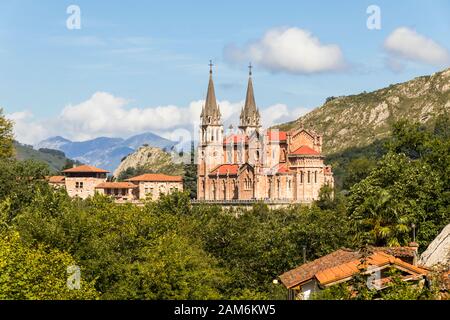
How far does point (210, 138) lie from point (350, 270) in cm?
11627

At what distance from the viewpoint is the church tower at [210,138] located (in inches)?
5960

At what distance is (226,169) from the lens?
14712cm

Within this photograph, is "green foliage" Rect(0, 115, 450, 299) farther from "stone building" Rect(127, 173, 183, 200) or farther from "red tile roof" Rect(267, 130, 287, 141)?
"stone building" Rect(127, 173, 183, 200)

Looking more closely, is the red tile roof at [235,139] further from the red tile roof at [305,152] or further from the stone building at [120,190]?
the stone building at [120,190]

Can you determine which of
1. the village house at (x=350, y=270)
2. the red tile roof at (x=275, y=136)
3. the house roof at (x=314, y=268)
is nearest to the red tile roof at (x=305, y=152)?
the red tile roof at (x=275, y=136)

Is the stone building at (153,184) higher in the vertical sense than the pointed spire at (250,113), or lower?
lower

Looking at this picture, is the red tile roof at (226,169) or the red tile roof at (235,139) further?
the red tile roof at (235,139)

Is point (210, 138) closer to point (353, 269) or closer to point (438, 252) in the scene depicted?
point (438, 252)

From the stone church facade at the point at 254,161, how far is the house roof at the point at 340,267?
92883 mm

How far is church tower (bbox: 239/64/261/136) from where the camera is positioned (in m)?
152

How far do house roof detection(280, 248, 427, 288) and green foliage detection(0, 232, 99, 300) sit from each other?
884 centimetres

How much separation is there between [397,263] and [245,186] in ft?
349

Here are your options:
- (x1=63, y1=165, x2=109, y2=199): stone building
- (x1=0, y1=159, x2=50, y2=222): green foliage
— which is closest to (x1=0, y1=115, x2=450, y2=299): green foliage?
(x1=0, y1=159, x2=50, y2=222): green foliage
